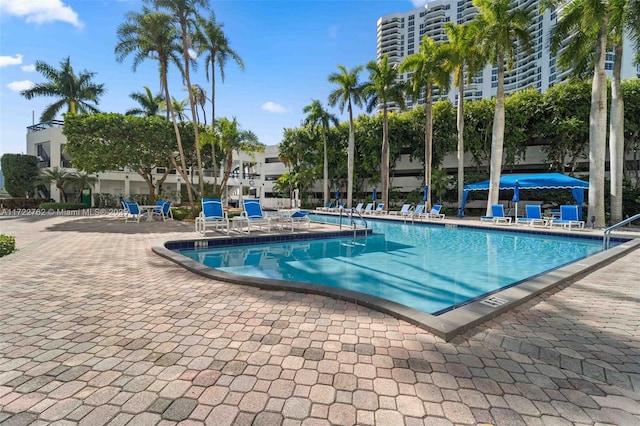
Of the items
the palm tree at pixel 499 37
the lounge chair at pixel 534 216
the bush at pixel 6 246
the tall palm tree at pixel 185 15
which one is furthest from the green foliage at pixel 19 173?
the lounge chair at pixel 534 216

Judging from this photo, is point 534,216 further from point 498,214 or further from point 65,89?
point 65,89

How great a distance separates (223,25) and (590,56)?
60.7ft

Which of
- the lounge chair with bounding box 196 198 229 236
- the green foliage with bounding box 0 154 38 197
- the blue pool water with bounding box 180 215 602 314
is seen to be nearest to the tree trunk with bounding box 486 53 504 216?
the blue pool water with bounding box 180 215 602 314

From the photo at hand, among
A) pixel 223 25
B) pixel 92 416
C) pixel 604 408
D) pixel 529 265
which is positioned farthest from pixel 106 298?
pixel 223 25

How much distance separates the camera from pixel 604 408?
1.78 m

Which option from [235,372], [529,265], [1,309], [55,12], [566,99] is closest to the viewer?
[235,372]

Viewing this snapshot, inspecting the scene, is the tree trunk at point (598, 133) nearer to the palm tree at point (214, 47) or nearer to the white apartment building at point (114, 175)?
the palm tree at point (214, 47)

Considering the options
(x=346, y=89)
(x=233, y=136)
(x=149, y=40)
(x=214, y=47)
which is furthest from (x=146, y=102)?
(x=346, y=89)

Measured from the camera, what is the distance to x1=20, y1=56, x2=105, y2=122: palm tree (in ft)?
74.3

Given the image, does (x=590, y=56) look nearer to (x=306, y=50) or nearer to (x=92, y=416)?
(x=306, y=50)

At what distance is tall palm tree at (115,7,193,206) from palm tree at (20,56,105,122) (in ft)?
40.9

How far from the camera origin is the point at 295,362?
7.35ft

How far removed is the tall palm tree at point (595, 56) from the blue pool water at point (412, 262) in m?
4.05

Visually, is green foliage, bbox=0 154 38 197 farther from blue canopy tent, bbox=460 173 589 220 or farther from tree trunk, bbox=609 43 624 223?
tree trunk, bbox=609 43 624 223
